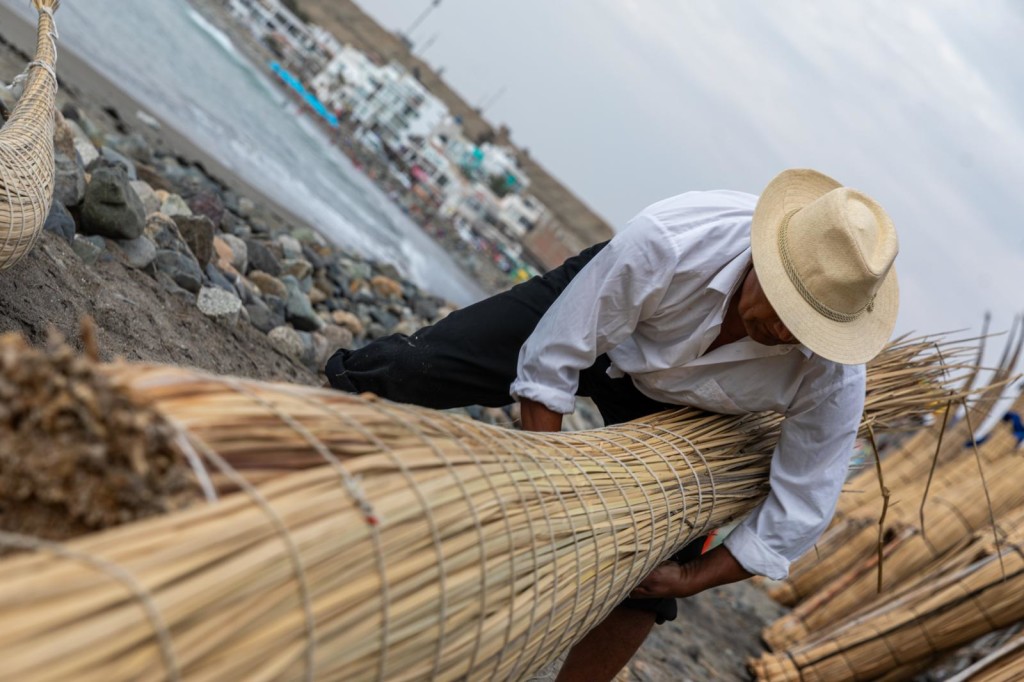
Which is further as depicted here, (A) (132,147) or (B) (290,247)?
(B) (290,247)

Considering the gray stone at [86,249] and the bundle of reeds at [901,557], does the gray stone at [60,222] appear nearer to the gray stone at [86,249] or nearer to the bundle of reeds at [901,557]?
the gray stone at [86,249]

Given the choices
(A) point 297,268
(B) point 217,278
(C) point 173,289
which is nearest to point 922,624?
(C) point 173,289

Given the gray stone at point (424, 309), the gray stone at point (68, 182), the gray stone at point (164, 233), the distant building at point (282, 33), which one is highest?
the gray stone at point (68, 182)

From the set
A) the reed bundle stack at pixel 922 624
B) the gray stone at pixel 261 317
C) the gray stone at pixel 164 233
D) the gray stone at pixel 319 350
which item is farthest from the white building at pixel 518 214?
the reed bundle stack at pixel 922 624

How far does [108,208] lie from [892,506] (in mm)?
4433

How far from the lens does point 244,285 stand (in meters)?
5.46

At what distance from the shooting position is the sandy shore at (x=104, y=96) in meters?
8.26

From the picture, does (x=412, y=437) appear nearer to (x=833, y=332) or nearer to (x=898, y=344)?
(x=833, y=332)

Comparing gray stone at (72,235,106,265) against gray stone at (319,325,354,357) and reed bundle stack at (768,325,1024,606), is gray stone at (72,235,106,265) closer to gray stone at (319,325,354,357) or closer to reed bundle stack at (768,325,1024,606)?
gray stone at (319,325,354,357)

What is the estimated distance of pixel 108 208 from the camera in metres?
4.14

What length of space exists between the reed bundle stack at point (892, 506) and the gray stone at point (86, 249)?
3801 millimetres

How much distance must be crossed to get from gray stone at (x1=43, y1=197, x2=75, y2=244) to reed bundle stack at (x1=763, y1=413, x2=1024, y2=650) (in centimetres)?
426

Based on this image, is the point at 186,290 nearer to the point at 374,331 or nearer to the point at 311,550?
the point at 374,331

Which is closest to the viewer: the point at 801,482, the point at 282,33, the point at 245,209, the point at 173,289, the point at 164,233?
the point at 801,482
